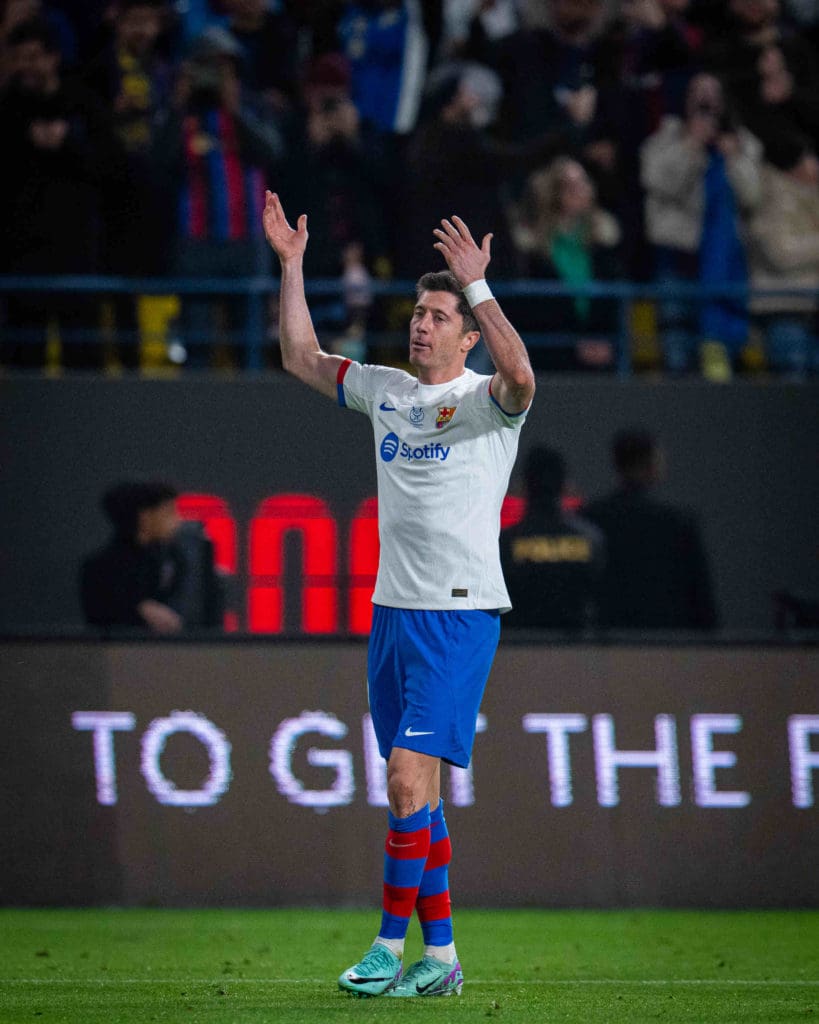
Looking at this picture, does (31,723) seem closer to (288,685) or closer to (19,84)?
(288,685)

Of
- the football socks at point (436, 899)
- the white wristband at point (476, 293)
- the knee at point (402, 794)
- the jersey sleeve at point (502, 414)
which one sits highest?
the white wristband at point (476, 293)

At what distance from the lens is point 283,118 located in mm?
13156

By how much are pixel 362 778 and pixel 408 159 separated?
4902 millimetres

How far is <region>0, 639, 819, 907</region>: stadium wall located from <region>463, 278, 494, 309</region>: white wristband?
4.01 meters

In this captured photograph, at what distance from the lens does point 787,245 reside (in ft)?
44.8

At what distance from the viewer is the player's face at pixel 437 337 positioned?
668 centimetres

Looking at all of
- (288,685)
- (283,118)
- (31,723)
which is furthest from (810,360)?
(31,723)

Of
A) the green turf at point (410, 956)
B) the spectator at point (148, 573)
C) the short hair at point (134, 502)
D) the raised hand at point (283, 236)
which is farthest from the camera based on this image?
the short hair at point (134, 502)

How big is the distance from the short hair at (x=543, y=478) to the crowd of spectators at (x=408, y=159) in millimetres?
1994

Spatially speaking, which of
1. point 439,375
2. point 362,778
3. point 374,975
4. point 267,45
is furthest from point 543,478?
point 374,975

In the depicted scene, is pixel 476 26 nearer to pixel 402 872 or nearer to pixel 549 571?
pixel 549 571

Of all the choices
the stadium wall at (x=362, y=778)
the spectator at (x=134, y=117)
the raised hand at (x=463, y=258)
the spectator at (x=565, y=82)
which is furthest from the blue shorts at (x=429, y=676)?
the spectator at (x=565, y=82)

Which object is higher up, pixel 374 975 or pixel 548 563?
pixel 548 563

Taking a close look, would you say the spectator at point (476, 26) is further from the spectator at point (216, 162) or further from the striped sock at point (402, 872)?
the striped sock at point (402, 872)
